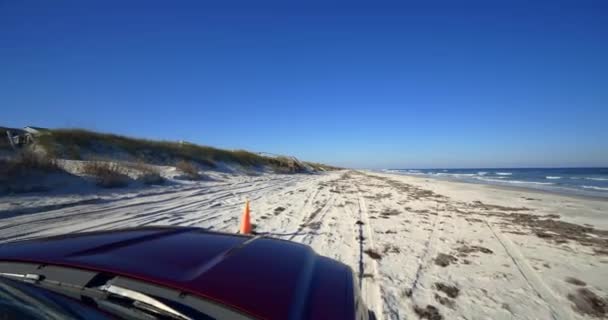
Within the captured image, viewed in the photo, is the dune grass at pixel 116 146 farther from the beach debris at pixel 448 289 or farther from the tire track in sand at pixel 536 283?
the tire track in sand at pixel 536 283

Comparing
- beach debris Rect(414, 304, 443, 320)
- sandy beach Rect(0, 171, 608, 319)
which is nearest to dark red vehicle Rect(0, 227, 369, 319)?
beach debris Rect(414, 304, 443, 320)

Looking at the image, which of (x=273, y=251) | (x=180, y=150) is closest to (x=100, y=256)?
(x=273, y=251)

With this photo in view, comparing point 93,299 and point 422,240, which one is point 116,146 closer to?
point 422,240

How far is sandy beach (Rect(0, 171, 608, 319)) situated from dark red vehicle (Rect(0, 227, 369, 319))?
1.76 m

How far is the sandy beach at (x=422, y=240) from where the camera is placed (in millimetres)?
3316

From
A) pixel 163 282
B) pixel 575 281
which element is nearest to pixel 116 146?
pixel 163 282

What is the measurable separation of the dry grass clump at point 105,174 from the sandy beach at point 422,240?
1.04m

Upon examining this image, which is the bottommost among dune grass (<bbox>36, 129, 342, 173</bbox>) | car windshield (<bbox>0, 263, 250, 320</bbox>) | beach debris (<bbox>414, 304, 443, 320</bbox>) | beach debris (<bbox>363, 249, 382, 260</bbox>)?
beach debris (<bbox>414, 304, 443, 320</bbox>)

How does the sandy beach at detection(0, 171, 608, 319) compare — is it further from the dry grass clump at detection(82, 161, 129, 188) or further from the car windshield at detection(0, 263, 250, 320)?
A: the car windshield at detection(0, 263, 250, 320)

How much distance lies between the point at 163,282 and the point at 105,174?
11259 mm

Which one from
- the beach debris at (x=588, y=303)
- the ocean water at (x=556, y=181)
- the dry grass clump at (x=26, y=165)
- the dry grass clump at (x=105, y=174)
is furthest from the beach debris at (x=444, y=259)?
the ocean water at (x=556, y=181)

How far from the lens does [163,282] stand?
1.31 meters

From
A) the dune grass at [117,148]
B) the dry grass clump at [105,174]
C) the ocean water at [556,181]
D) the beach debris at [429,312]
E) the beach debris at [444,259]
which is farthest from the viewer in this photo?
the ocean water at [556,181]

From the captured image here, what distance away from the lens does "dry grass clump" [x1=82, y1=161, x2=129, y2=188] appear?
1003 cm
